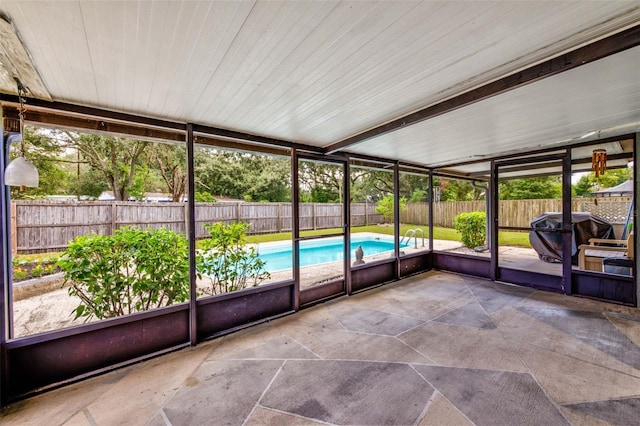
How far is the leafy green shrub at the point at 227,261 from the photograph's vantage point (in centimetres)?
342

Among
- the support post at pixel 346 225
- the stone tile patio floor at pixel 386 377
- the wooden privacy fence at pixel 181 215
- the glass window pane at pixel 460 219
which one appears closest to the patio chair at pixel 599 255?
the stone tile patio floor at pixel 386 377

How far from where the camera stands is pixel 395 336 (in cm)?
302

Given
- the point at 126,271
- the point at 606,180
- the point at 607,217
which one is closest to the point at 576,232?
the point at 607,217

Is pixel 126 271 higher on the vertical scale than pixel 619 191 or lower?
lower

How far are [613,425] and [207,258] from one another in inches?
151

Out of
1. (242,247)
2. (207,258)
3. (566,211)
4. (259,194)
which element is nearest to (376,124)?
(242,247)

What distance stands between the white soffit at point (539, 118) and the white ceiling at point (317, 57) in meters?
0.02

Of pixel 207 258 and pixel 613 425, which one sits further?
pixel 207 258

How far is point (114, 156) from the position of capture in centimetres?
838

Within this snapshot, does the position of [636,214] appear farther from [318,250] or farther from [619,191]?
[318,250]

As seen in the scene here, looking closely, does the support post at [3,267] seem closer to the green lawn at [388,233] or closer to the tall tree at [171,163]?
the green lawn at [388,233]

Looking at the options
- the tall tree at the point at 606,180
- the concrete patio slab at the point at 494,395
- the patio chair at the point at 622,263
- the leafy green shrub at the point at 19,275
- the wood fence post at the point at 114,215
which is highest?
the tall tree at the point at 606,180

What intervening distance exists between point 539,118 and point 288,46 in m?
3.11

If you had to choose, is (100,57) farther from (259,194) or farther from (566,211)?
(259,194)
